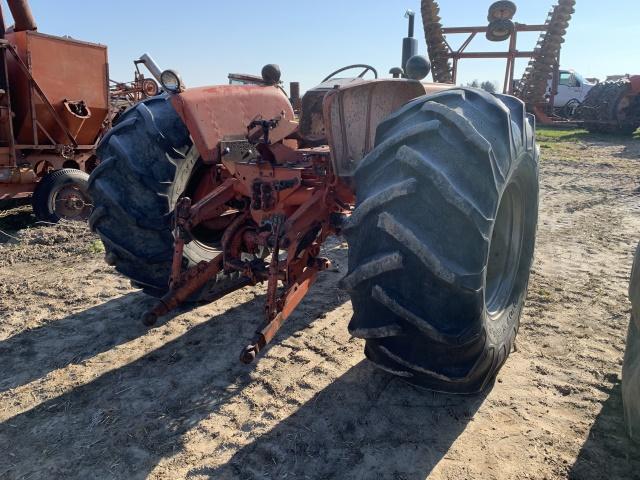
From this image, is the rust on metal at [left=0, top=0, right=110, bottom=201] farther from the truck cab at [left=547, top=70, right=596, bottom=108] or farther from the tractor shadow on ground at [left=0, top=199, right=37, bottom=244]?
the truck cab at [left=547, top=70, right=596, bottom=108]

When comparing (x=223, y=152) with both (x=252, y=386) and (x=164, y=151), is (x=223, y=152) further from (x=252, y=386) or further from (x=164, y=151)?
(x=252, y=386)

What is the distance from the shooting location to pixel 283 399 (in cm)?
258

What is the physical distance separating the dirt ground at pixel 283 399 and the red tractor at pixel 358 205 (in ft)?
0.90

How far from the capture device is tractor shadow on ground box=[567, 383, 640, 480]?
6.74 feet

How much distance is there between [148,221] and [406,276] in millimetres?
1833

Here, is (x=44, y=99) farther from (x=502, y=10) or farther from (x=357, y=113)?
(x=502, y=10)

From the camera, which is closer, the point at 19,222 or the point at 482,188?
the point at 482,188

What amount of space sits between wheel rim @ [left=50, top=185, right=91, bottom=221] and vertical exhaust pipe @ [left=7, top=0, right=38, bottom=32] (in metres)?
1.95

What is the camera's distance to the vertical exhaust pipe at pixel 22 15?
625cm

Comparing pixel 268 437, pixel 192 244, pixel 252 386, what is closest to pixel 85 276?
→ pixel 192 244

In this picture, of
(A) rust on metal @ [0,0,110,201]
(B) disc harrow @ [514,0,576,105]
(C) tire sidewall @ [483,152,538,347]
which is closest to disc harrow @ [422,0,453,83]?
(B) disc harrow @ [514,0,576,105]

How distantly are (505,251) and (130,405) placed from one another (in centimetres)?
210

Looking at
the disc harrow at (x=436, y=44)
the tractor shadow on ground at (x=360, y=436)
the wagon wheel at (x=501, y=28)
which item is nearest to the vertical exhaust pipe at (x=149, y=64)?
the tractor shadow on ground at (x=360, y=436)

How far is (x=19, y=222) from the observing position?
6.66 m
